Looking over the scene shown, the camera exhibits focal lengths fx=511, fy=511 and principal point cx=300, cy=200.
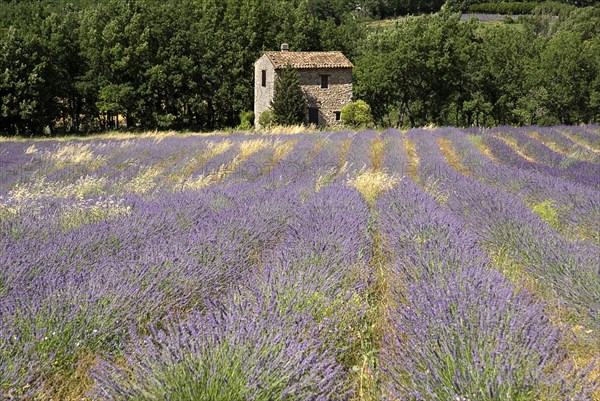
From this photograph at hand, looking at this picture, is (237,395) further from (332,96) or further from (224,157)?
(332,96)

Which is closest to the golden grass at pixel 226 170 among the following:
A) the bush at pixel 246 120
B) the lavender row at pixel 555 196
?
the lavender row at pixel 555 196

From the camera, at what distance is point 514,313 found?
264 centimetres

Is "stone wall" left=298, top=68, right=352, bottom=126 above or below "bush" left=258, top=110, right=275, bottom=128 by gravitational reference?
above

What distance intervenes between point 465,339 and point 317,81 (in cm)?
2831

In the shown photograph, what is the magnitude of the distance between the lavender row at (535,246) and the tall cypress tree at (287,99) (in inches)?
810

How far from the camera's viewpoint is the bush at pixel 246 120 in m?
31.1

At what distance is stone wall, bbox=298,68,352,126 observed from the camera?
96.7 feet

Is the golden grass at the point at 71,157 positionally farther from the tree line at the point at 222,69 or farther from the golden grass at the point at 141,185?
the tree line at the point at 222,69

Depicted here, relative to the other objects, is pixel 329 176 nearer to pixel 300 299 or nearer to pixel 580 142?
pixel 300 299

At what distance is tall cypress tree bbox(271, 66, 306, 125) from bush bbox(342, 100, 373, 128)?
2633 mm

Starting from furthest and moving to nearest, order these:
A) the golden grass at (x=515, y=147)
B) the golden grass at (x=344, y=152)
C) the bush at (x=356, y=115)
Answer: the bush at (x=356, y=115)
the golden grass at (x=515, y=147)
the golden grass at (x=344, y=152)

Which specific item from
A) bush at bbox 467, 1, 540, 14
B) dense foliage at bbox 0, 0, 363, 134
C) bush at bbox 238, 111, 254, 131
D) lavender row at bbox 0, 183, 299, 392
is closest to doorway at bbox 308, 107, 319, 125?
bush at bbox 238, 111, 254, 131

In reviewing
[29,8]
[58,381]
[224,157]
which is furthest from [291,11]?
[58,381]

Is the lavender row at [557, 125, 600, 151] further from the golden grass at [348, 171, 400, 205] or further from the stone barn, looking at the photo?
the stone barn
